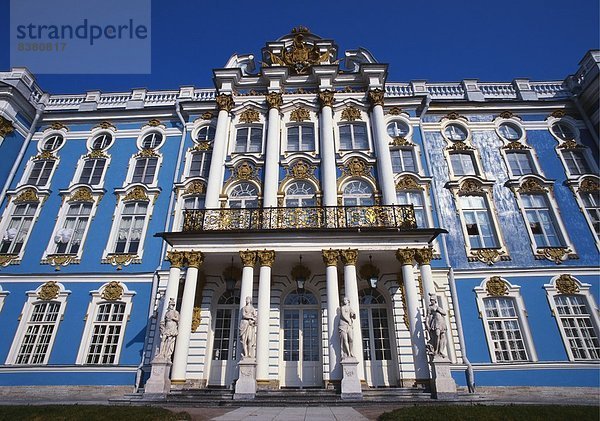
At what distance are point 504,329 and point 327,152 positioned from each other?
35.1 feet

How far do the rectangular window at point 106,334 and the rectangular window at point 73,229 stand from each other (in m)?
3.44

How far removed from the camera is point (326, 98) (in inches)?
738

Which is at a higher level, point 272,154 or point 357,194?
point 272,154

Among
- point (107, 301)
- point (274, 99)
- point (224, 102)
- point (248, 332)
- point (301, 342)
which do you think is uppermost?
point (274, 99)

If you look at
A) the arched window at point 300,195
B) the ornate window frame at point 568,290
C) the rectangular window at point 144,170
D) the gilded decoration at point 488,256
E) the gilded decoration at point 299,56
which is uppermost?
the gilded decoration at point 299,56

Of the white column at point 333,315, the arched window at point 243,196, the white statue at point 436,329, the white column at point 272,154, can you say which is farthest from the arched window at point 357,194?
the white statue at point 436,329

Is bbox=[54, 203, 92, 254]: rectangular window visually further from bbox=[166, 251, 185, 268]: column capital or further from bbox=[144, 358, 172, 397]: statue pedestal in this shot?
bbox=[144, 358, 172, 397]: statue pedestal

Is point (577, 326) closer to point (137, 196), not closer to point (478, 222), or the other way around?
point (478, 222)

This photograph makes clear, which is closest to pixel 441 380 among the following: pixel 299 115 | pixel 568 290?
pixel 568 290

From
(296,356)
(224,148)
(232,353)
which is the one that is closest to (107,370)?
(232,353)

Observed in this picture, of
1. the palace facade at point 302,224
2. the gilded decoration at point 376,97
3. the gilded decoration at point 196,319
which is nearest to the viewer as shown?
the palace facade at point 302,224

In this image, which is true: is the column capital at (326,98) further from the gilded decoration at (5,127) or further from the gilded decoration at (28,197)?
the gilded decoration at (5,127)

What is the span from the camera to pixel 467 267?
15891 millimetres

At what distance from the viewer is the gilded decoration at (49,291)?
52.2ft
